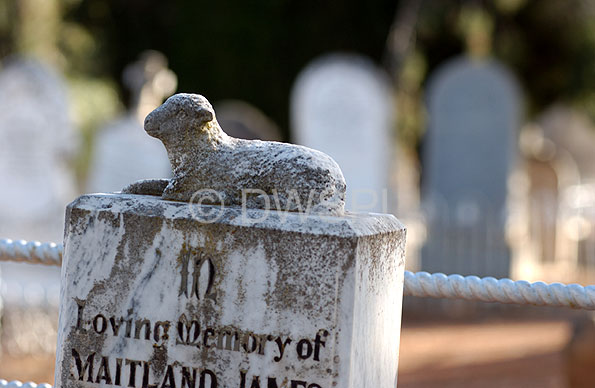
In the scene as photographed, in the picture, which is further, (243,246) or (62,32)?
(62,32)

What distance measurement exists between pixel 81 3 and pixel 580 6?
1195cm

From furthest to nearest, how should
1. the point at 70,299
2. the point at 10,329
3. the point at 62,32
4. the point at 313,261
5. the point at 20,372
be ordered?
the point at 62,32 → the point at 10,329 → the point at 20,372 → the point at 70,299 → the point at 313,261

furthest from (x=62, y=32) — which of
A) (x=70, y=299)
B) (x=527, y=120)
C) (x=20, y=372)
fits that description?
(x=70, y=299)

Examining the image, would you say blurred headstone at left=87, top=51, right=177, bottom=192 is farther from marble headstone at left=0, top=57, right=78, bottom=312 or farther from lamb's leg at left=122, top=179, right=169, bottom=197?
lamb's leg at left=122, top=179, right=169, bottom=197

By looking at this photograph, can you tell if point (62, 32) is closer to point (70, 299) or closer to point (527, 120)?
point (527, 120)

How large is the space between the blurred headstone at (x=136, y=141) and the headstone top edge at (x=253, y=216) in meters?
5.64

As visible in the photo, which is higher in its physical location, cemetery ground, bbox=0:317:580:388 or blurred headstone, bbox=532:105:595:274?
blurred headstone, bbox=532:105:595:274

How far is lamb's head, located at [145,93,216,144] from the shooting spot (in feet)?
7.52

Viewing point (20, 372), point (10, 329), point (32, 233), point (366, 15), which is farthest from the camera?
point (366, 15)

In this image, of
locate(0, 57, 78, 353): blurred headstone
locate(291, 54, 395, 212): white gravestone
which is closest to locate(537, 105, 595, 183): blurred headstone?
locate(291, 54, 395, 212): white gravestone

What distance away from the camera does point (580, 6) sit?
17.8m

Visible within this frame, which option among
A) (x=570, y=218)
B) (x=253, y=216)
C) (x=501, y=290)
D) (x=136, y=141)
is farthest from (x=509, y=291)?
(x=570, y=218)

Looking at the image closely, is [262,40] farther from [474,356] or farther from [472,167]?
[474,356]

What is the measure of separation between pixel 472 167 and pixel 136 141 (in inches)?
172
